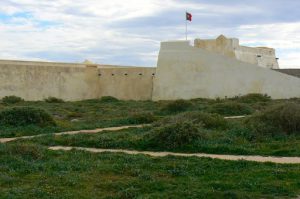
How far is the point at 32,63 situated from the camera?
3356 centimetres

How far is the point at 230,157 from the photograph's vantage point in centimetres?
1064

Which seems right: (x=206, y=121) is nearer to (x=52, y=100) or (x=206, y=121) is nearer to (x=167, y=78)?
(x=167, y=78)

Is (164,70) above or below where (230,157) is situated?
above

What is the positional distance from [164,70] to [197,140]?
2125 cm

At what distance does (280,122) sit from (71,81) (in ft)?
75.6

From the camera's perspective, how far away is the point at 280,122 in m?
14.1

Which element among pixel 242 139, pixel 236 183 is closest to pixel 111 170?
pixel 236 183

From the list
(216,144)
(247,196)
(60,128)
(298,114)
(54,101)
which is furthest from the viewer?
(54,101)

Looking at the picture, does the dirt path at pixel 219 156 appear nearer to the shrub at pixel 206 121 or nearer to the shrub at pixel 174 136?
the shrub at pixel 174 136

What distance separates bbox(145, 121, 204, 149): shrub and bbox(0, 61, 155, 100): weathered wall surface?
21.1 meters

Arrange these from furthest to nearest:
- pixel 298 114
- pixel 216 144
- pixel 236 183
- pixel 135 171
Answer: pixel 298 114, pixel 216 144, pixel 135 171, pixel 236 183

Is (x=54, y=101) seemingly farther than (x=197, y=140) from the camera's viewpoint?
Yes

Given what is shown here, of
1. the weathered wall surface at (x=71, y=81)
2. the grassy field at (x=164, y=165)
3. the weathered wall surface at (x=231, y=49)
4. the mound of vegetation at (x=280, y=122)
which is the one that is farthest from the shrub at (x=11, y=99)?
the mound of vegetation at (x=280, y=122)

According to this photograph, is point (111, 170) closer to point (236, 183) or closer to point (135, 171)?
point (135, 171)
